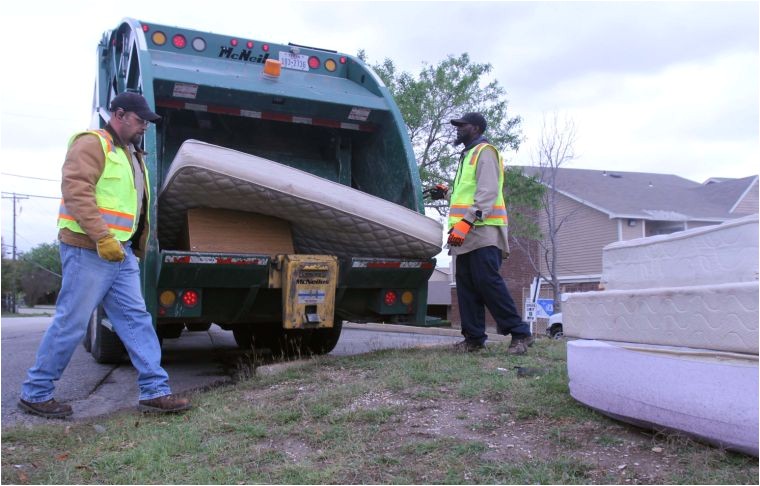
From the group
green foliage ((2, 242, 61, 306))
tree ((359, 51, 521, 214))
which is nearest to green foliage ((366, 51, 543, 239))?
tree ((359, 51, 521, 214))

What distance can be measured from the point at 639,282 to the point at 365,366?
2068 mm

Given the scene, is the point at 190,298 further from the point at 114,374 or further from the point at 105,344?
the point at 105,344

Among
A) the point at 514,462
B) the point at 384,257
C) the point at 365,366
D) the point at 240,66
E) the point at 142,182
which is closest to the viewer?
the point at 514,462

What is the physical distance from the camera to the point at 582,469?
2.43 meters

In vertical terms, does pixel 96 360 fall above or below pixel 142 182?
below

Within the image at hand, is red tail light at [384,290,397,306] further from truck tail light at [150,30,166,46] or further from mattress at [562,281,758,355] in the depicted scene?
truck tail light at [150,30,166,46]

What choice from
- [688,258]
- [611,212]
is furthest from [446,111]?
[688,258]

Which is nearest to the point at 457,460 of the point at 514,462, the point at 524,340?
the point at 514,462

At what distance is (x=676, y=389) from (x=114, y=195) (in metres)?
3.00

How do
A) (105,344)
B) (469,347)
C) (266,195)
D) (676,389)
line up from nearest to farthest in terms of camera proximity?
(676,389) → (266,195) → (469,347) → (105,344)

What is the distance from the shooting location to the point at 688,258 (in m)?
2.79

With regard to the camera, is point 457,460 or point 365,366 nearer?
point 457,460

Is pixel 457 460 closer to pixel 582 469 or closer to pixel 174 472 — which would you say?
pixel 582 469

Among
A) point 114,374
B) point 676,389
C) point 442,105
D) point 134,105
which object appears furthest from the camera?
point 442,105
